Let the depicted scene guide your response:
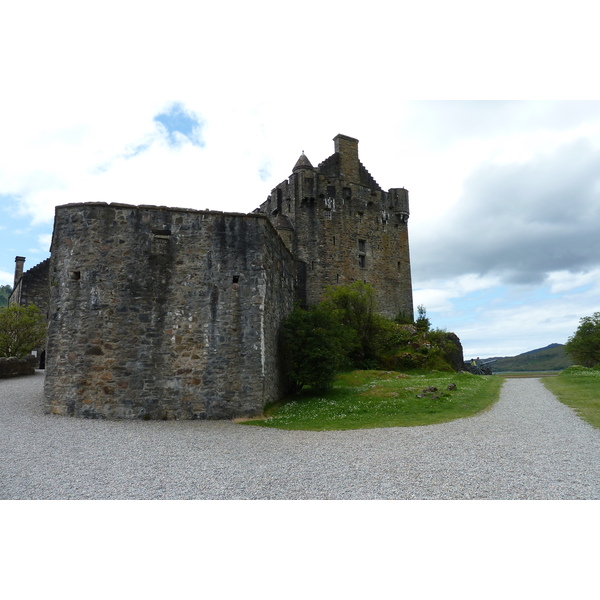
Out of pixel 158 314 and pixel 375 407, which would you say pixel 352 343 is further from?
pixel 158 314

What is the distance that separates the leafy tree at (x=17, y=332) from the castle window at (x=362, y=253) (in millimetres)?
25821

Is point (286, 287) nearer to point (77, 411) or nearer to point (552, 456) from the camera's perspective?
point (77, 411)

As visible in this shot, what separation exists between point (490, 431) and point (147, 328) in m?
10.4

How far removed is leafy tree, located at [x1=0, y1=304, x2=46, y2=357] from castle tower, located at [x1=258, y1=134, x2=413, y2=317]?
1913 centimetres

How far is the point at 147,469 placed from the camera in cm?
814

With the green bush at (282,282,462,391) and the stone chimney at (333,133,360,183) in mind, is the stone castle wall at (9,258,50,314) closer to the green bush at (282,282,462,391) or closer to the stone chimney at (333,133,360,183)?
the green bush at (282,282,462,391)

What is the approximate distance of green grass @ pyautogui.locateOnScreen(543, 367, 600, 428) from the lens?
1380cm

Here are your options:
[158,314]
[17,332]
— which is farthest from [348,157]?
[158,314]

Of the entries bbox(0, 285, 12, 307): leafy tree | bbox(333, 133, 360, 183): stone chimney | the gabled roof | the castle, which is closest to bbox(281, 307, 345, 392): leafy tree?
the castle

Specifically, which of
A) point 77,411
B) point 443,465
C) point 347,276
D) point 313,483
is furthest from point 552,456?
point 347,276

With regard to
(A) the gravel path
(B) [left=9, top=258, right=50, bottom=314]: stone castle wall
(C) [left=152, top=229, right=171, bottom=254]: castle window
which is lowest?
(A) the gravel path

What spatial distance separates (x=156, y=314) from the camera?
14016mm

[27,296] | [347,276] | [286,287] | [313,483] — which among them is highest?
[347,276]

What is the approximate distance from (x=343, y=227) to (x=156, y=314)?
27212 millimetres
